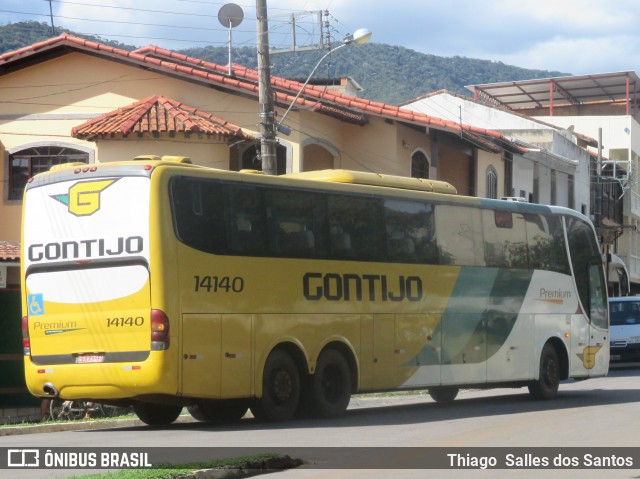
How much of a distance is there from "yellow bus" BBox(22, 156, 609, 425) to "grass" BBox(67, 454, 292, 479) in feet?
11.7

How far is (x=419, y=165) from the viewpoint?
3516 centimetres

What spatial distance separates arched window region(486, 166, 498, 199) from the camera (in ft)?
132

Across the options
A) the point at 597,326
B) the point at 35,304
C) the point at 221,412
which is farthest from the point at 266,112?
the point at 597,326

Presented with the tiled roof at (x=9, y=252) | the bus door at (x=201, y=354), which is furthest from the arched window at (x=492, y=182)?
the bus door at (x=201, y=354)

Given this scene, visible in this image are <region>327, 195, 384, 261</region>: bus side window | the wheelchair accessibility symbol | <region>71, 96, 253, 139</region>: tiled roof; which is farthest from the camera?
<region>71, 96, 253, 139</region>: tiled roof

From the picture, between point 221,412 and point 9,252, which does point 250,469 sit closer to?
point 221,412

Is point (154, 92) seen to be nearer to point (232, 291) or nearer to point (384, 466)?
point (232, 291)

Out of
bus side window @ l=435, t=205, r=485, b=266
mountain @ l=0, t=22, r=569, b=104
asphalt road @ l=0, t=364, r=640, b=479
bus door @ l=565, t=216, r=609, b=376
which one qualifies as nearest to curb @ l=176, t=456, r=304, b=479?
asphalt road @ l=0, t=364, r=640, b=479

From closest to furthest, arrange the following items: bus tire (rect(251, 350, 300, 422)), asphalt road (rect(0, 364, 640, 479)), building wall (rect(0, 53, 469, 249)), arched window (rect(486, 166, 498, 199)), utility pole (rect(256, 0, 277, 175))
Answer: asphalt road (rect(0, 364, 640, 479)) < bus tire (rect(251, 350, 300, 422)) < utility pole (rect(256, 0, 277, 175)) < building wall (rect(0, 53, 469, 249)) < arched window (rect(486, 166, 498, 199))

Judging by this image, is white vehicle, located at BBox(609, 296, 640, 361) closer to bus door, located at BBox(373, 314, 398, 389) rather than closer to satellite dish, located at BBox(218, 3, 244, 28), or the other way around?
satellite dish, located at BBox(218, 3, 244, 28)

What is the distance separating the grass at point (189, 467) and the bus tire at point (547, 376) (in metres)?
10.6

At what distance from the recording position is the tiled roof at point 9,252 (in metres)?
25.7

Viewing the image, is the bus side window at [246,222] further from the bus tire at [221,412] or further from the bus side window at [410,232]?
the bus side window at [410,232]

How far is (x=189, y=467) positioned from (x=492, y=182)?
103 feet
